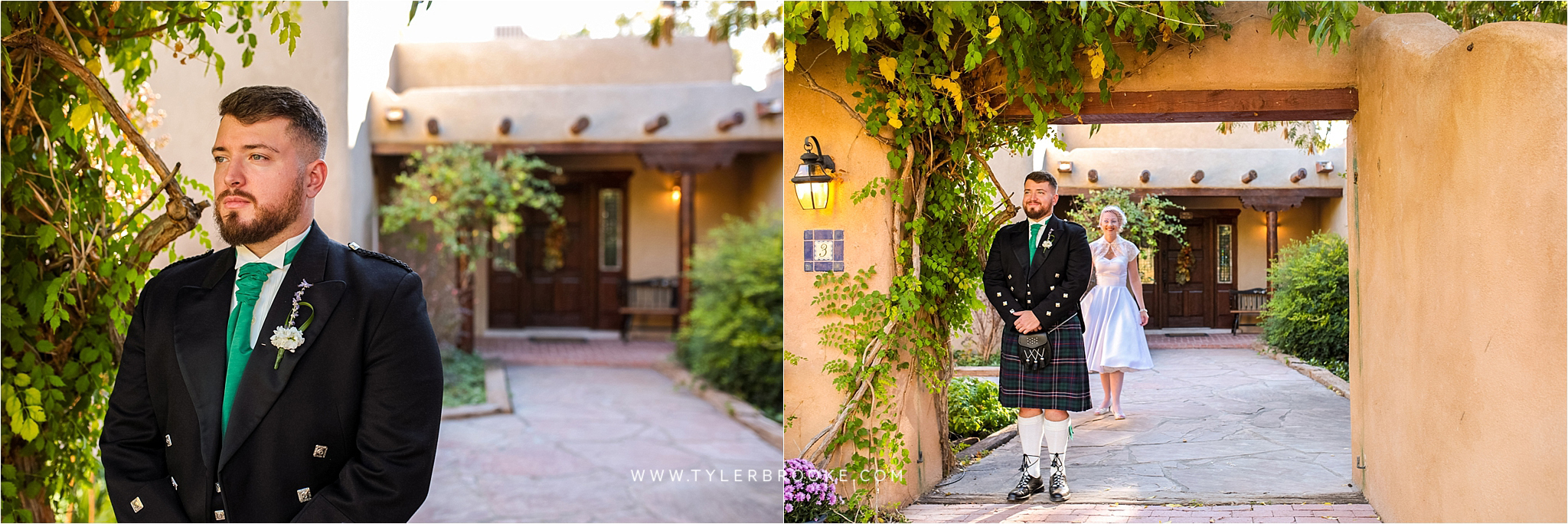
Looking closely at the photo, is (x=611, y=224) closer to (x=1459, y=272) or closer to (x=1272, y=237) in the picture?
(x=1272, y=237)

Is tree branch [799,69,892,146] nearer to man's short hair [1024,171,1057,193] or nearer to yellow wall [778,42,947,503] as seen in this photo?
yellow wall [778,42,947,503]

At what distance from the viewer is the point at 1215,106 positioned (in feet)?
13.6

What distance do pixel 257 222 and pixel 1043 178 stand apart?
10.4ft

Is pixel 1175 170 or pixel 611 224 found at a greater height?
pixel 611 224

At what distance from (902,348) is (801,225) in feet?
2.39

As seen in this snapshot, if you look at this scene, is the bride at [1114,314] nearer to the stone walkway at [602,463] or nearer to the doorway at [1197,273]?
the doorway at [1197,273]

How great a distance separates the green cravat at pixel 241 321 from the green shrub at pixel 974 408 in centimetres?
319

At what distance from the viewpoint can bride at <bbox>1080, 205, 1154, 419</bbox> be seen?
4230 millimetres

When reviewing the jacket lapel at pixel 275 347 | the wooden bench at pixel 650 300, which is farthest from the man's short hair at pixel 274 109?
the wooden bench at pixel 650 300

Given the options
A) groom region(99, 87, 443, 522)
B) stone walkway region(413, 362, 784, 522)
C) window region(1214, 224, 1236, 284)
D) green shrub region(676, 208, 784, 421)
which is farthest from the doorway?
green shrub region(676, 208, 784, 421)

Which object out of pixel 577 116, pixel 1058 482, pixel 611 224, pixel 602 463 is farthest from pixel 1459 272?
pixel 611 224

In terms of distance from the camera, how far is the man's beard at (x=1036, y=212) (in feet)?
13.9

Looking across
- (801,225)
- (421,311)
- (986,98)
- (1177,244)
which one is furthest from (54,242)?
(1177,244)

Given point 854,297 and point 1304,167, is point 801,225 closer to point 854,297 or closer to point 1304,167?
point 854,297
